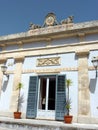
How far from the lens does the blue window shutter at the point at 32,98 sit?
9641mm

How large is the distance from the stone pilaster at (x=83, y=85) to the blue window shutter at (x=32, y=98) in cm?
231

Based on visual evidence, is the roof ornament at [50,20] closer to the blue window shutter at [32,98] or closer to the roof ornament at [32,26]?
the roof ornament at [32,26]

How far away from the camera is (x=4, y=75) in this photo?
37.0 ft

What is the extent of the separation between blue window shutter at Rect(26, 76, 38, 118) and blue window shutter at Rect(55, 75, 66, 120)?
1213 mm

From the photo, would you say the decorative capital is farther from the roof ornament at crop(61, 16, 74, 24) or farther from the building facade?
the roof ornament at crop(61, 16, 74, 24)

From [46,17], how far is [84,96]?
503cm

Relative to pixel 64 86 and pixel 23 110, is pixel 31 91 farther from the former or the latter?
pixel 64 86

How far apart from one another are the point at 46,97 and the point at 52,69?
4.79 ft

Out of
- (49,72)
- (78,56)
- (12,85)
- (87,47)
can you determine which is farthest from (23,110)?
(87,47)

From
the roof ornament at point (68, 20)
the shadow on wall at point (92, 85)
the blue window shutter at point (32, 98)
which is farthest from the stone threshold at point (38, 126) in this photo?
the roof ornament at point (68, 20)

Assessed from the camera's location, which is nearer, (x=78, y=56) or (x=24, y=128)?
(x=24, y=128)

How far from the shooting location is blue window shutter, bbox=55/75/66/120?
29.4 ft

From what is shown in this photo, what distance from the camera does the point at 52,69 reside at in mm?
9891

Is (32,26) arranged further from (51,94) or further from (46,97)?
(46,97)
